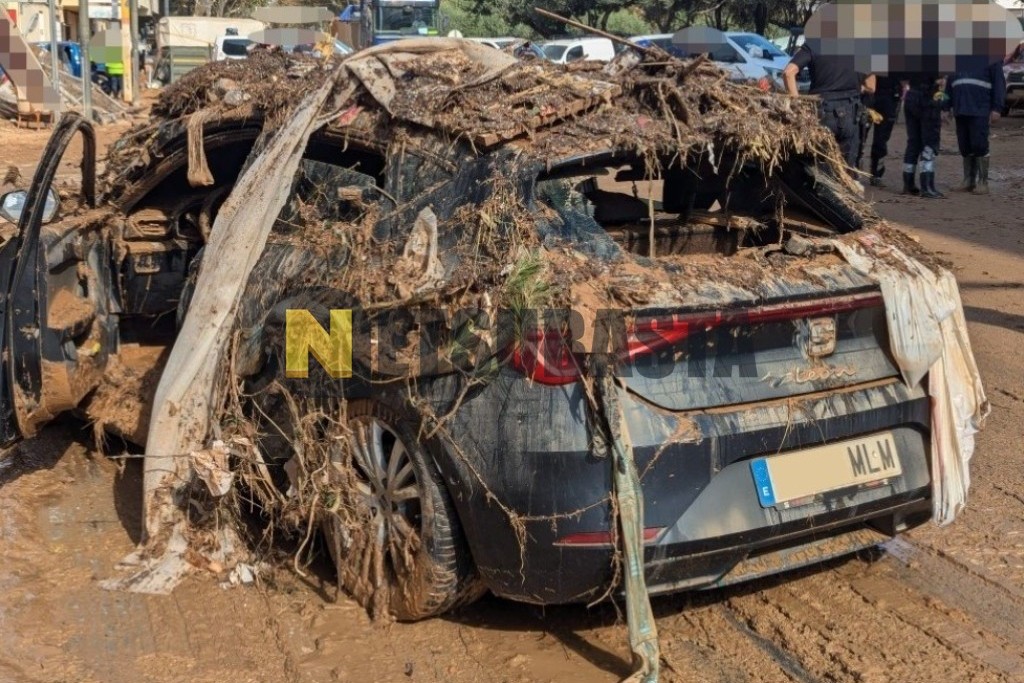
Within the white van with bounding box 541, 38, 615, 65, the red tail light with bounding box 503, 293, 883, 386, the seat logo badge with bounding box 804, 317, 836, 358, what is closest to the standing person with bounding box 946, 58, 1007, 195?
the seat logo badge with bounding box 804, 317, 836, 358

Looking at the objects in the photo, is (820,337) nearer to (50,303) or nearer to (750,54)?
(50,303)

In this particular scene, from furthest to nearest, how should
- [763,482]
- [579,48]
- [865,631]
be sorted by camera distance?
[579,48], [865,631], [763,482]

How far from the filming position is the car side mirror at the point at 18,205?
4.71 metres

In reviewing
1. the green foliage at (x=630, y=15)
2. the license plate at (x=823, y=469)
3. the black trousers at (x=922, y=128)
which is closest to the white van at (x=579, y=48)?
the green foliage at (x=630, y=15)

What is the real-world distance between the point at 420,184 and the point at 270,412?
38.8 inches

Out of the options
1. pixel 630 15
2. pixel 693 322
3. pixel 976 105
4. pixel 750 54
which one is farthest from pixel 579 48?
pixel 693 322

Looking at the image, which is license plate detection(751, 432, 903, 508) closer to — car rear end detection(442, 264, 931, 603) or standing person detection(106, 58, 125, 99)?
car rear end detection(442, 264, 931, 603)

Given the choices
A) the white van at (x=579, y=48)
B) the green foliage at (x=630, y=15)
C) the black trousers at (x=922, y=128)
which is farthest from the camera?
the green foliage at (x=630, y=15)

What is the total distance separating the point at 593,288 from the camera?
3205mm

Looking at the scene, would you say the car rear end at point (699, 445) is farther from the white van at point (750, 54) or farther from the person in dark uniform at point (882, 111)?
the white van at point (750, 54)

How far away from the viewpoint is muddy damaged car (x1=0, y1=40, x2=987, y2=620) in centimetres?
321

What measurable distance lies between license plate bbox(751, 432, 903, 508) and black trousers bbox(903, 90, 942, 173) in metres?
10.7

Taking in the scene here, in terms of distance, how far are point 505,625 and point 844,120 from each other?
28.8ft

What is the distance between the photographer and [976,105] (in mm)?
13078
